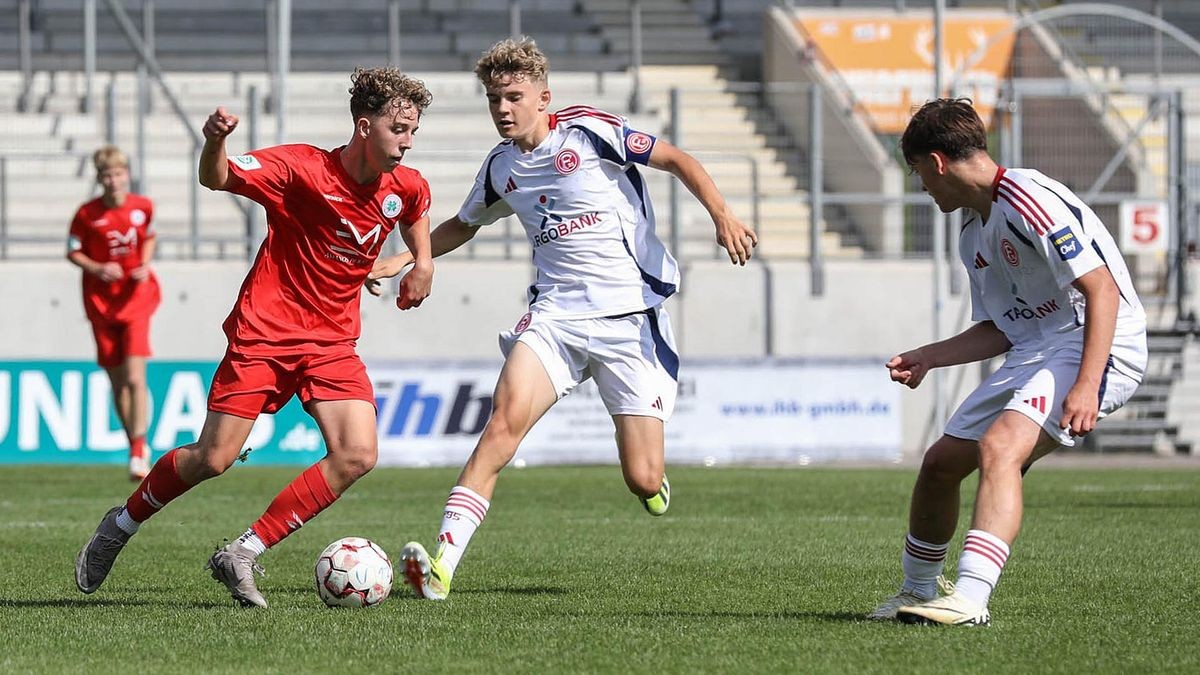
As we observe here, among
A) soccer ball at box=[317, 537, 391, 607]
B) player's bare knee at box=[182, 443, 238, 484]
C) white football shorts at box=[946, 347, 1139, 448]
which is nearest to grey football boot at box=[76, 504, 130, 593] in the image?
player's bare knee at box=[182, 443, 238, 484]

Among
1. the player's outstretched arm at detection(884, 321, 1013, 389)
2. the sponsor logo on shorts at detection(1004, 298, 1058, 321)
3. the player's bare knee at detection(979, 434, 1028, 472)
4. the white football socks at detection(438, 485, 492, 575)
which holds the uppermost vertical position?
the sponsor logo on shorts at detection(1004, 298, 1058, 321)

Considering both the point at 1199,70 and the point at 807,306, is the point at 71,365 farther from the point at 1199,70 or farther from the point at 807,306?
the point at 1199,70

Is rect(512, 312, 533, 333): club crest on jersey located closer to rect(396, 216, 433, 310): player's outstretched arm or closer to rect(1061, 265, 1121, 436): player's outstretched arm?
rect(396, 216, 433, 310): player's outstretched arm

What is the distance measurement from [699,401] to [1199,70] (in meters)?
11.9

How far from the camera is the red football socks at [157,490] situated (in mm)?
7051

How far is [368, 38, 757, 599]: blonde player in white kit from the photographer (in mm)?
7527

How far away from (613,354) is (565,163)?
0.82m

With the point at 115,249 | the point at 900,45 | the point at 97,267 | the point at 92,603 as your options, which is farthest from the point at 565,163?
the point at 900,45

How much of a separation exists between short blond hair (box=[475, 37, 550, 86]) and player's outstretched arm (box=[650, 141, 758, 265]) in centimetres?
61

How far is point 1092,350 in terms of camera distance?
5.85m

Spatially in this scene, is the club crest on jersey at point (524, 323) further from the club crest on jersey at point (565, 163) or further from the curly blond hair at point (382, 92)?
the curly blond hair at point (382, 92)

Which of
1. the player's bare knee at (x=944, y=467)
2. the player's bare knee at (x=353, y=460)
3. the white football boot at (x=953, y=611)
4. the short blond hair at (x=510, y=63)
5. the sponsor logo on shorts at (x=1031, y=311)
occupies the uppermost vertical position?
the short blond hair at (x=510, y=63)

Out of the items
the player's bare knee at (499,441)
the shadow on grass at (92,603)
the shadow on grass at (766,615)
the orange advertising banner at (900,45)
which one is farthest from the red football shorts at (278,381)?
the orange advertising banner at (900,45)

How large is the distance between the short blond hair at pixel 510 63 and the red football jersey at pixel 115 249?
7553 mm
